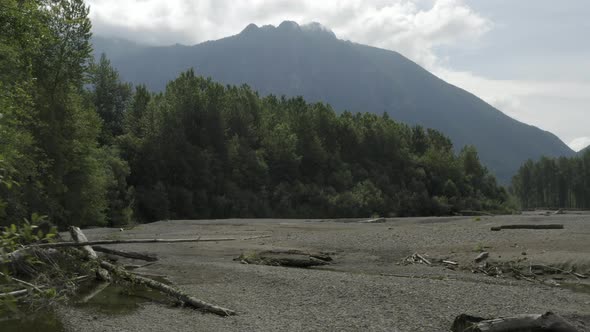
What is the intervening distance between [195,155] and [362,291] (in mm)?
58782

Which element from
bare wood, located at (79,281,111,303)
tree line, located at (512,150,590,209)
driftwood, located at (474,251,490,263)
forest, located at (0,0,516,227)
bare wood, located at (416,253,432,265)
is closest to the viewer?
bare wood, located at (79,281,111,303)

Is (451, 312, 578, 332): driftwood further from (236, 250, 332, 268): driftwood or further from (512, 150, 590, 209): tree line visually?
(512, 150, 590, 209): tree line

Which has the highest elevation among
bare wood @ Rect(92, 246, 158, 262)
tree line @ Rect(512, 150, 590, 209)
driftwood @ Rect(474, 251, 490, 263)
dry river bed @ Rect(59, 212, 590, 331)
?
tree line @ Rect(512, 150, 590, 209)

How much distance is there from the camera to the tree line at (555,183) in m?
151

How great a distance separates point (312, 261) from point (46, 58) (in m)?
30.0

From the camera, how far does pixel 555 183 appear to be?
160m

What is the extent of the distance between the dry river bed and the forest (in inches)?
387

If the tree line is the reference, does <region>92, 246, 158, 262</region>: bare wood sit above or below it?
below

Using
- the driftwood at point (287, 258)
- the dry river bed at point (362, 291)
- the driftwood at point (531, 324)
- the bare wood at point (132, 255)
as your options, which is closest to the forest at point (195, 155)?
the bare wood at point (132, 255)

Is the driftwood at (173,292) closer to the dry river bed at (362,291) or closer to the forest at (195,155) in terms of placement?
the dry river bed at (362,291)

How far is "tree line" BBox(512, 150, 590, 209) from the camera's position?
151 meters

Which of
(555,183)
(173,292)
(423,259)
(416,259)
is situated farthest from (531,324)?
(555,183)

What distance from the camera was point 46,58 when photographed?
40.1m

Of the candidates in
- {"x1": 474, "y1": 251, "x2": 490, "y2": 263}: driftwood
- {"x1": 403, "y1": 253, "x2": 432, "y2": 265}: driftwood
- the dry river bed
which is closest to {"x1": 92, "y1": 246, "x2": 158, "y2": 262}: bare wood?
the dry river bed
